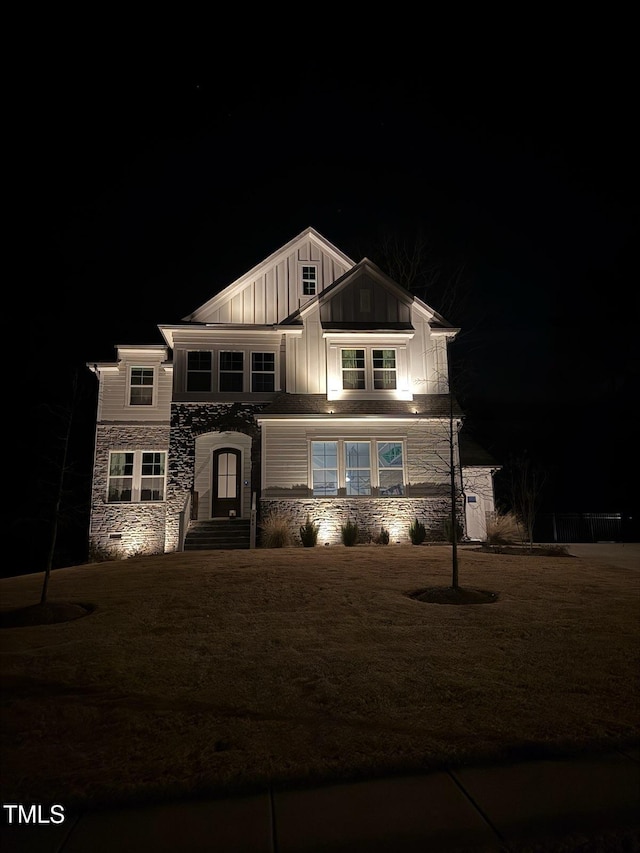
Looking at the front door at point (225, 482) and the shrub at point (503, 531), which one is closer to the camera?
the shrub at point (503, 531)

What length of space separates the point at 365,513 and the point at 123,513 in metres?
8.97

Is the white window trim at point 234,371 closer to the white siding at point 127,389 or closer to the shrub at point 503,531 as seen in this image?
the white siding at point 127,389

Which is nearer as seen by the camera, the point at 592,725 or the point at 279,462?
the point at 592,725

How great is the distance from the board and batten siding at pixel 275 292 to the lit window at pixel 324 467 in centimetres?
552

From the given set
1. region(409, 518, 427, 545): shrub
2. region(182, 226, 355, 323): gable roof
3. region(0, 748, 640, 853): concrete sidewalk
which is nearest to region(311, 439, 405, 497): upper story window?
region(409, 518, 427, 545): shrub

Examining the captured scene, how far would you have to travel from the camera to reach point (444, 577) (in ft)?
33.9

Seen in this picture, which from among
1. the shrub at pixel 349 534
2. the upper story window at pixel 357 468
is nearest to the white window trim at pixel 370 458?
the upper story window at pixel 357 468

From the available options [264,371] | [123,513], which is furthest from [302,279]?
[123,513]

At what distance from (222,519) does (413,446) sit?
7198 millimetres

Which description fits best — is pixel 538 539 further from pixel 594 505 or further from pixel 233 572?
pixel 233 572

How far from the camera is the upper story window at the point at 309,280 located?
21.5 metres

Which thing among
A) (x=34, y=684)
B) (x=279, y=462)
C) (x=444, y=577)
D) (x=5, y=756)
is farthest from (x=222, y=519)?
(x=5, y=756)

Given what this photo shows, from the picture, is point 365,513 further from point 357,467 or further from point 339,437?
point 339,437

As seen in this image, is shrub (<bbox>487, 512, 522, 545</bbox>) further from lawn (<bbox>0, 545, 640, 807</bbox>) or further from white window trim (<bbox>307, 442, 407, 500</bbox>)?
lawn (<bbox>0, 545, 640, 807</bbox>)
